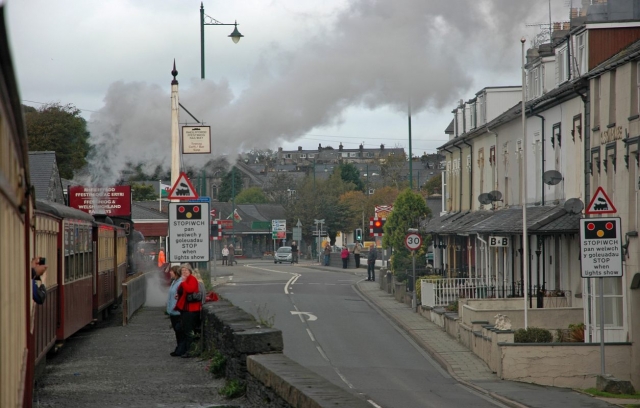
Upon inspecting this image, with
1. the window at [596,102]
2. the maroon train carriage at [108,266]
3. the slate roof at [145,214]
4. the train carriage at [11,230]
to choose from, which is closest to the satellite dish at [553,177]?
the window at [596,102]

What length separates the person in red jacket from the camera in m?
15.5

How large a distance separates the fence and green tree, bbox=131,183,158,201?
38.8m

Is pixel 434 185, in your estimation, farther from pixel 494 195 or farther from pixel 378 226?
pixel 494 195

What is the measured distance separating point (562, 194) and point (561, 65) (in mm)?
3969

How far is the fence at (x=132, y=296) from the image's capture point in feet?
72.6

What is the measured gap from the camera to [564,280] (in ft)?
87.6

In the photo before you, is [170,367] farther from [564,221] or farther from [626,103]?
[564,221]

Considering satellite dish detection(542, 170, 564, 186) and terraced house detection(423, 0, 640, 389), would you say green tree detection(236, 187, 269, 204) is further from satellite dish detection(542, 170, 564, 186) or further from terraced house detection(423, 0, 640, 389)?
satellite dish detection(542, 170, 564, 186)

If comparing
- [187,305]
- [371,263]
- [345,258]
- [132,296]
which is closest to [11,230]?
[187,305]

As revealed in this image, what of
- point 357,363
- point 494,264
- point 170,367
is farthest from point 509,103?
point 170,367

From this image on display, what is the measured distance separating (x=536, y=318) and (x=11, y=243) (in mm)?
20240

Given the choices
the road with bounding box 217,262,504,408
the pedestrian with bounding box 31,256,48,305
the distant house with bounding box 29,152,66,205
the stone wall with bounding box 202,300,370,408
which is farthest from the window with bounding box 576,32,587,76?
the distant house with bounding box 29,152,66,205

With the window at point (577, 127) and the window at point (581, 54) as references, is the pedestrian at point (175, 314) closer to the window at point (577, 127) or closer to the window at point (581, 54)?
the window at point (577, 127)

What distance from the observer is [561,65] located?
28375 mm
